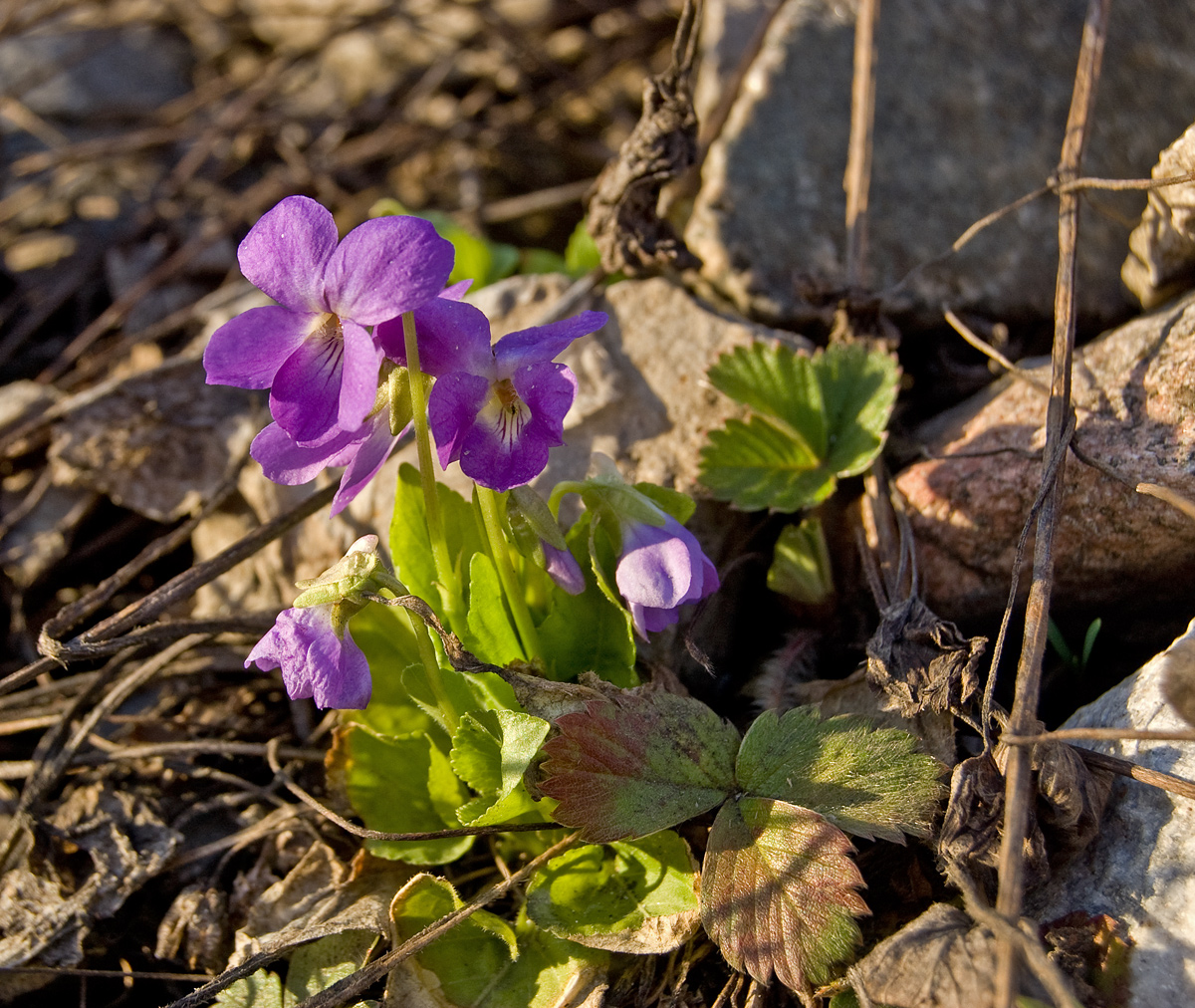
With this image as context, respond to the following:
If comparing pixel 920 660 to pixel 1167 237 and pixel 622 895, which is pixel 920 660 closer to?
pixel 622 895

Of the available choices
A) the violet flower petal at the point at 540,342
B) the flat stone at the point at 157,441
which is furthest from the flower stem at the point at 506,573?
the flat stone at the point at 157,441

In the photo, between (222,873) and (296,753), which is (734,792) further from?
(222,873)

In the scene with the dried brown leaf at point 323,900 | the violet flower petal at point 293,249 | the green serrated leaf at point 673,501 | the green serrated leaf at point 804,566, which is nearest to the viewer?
the violet flower petal at point 293,249

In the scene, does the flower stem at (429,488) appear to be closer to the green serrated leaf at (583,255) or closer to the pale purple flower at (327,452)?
the pale purple flower at (327,452)

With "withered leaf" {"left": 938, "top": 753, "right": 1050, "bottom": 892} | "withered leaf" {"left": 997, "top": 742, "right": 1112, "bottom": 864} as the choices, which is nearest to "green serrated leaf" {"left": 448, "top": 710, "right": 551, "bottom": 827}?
"withered leaf" {"left": 938, "top": 753, "right": 1050, "bottom": 892}

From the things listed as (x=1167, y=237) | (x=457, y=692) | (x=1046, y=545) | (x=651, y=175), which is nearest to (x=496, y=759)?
(x=457, y=692)

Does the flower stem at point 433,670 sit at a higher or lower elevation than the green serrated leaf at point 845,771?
higher

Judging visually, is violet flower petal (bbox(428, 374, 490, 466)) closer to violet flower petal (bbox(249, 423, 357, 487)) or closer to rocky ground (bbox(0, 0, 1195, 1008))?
violet flower petal (bbox(249, 423, 357, 487))
